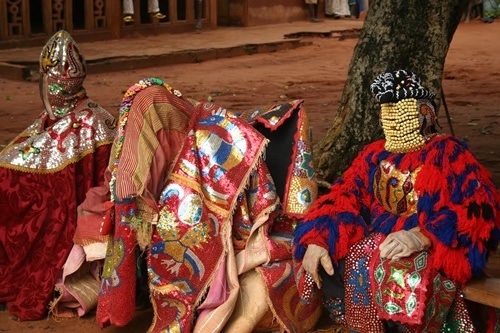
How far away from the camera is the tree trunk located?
21.8ft

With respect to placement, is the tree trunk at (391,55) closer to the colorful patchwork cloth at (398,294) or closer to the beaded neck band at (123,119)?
the beaded neck band at (123,119)

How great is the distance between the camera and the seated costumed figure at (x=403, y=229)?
12.8ft

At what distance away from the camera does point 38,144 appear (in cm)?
507

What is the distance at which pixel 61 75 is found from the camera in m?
5.09

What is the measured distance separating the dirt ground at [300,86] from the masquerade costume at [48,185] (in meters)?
3.62

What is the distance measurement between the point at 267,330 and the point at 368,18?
3070mm

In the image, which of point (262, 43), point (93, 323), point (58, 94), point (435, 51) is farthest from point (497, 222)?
point (262, 43)

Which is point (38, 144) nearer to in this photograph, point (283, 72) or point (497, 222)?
point (497, 222)

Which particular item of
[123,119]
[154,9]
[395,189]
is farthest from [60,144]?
[154,9]

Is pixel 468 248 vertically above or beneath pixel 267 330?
above

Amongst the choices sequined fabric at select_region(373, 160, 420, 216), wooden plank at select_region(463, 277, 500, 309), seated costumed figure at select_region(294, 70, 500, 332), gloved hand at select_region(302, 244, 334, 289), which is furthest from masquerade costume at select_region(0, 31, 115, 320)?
wooden plank at select_region(463, 277, 500, 309)

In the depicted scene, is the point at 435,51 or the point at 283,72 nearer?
the point at 435,51

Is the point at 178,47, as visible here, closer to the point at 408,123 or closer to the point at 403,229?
the point at 408,123

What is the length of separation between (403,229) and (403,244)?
174mm
